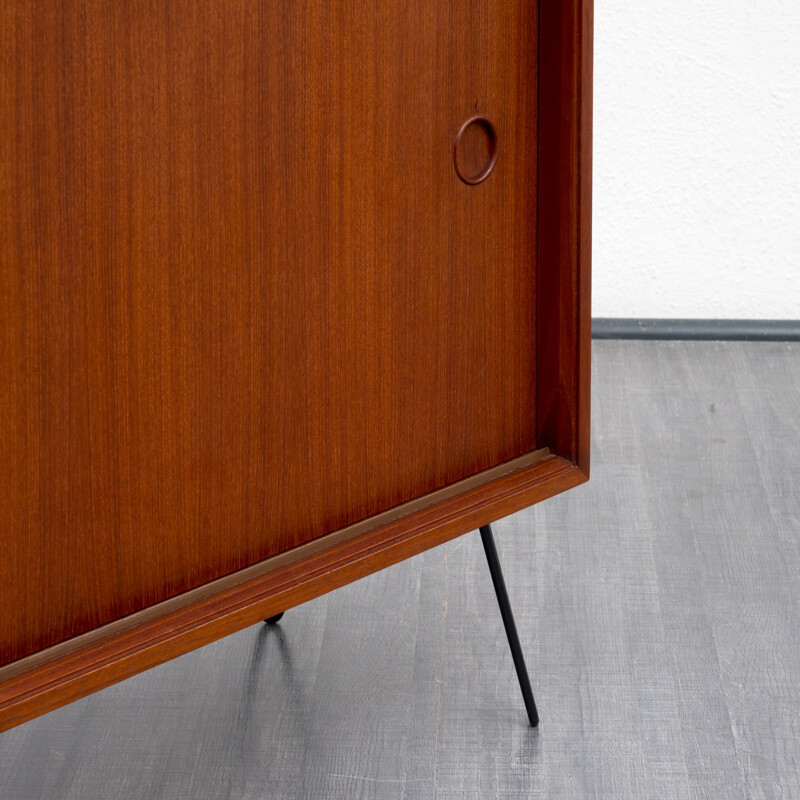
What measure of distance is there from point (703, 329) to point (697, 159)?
319mm

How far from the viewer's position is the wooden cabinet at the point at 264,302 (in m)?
0.57

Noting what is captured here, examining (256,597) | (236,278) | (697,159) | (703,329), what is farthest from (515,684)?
(697,159)

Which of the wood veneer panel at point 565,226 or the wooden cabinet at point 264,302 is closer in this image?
the wooden cabinet at point 264,302

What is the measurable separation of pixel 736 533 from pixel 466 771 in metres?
0.58

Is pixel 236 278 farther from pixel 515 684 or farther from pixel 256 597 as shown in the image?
pixel 515 684

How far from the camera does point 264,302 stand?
2.15 feet

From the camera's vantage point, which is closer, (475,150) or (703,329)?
(475,150)

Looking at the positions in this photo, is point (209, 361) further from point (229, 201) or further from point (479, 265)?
point (479, 265)

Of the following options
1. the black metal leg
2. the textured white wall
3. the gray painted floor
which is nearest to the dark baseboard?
the textured white wall

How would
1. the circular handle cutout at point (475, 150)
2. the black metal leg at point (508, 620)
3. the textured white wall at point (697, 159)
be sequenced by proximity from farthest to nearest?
the textured white wall at point (697, 159) < the black metal leg at point (508, 620) < the circular handle cutout at point (475, 150)

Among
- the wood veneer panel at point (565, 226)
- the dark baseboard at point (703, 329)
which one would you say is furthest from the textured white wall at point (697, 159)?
the wood veneer panel at point (565, 226)

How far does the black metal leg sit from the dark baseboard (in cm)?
116

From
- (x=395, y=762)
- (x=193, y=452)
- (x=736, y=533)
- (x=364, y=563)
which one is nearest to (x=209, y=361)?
(x=193, y=452)

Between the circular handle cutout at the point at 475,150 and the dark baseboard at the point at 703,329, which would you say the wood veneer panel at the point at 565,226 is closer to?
the circular handle cutout at the point at 475,150
